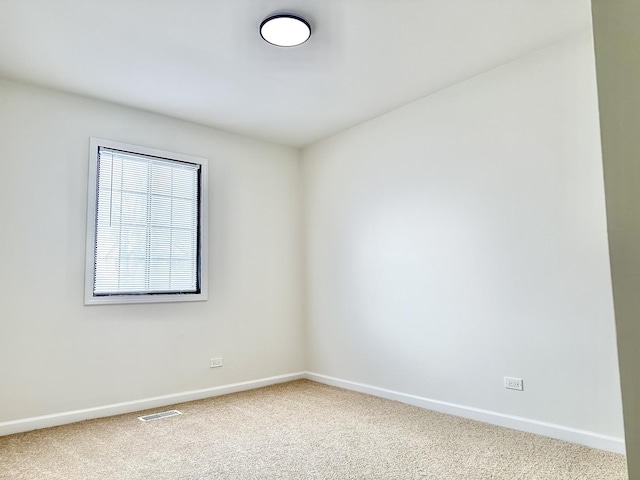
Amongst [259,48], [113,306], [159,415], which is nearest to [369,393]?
[159,415]

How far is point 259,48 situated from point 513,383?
3.17m

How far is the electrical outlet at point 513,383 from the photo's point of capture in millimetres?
3193

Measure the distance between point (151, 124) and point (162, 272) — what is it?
149 centimetres

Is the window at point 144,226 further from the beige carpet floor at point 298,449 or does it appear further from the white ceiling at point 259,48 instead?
the beige carpet floor at point 298,449

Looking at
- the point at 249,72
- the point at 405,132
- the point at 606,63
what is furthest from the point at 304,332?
the point at 606,63

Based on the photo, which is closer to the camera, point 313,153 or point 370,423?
point 370,423

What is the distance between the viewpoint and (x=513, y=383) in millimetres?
3230

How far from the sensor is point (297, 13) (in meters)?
2.76

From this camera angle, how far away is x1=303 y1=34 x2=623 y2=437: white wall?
2.92m

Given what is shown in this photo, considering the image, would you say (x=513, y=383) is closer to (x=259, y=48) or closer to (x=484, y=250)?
Result: (x=484, y=250)

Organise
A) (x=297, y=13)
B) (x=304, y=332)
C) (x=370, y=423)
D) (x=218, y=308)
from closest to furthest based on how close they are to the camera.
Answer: (x=297, y=13) < (x=370, y=423) < (x=218, y=308) < (x=304, y=332)

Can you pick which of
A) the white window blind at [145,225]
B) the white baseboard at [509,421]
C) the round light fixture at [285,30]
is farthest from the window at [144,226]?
the white baseboard at [509,421]

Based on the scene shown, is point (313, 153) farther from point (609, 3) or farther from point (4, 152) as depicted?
point (609, 3)

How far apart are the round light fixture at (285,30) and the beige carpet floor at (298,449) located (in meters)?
2.81
